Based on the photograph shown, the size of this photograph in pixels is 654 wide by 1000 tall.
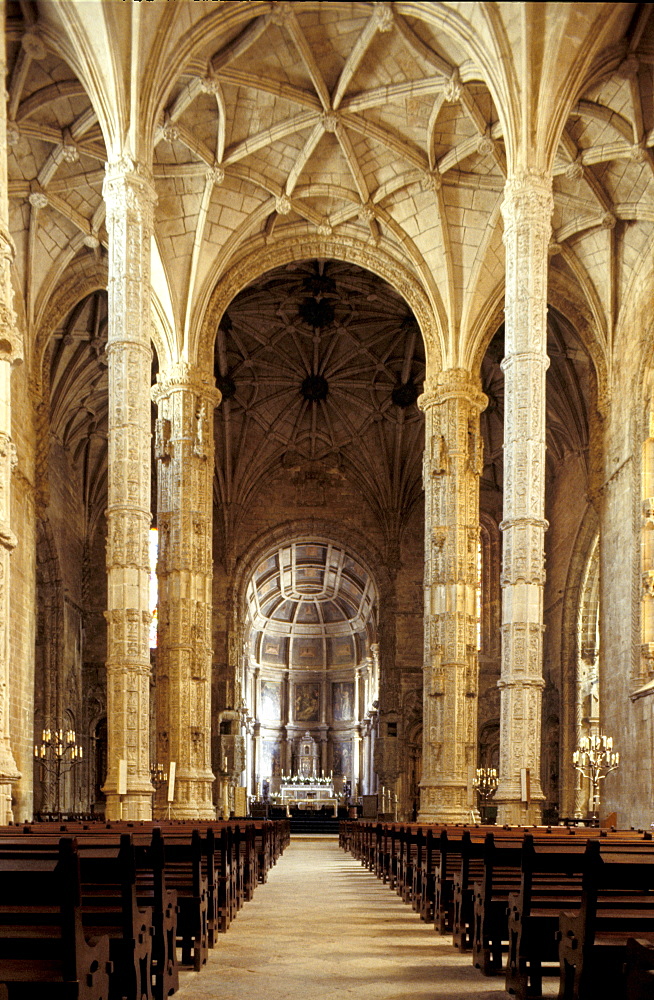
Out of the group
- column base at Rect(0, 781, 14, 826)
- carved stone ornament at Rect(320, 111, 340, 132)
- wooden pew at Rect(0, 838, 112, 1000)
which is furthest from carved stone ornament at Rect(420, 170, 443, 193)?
wooden pew at Rect(0, 838, 112, 1000)

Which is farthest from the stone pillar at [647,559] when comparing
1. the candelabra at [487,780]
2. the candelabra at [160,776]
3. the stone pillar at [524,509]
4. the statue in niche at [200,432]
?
the candelabra at [487,780]

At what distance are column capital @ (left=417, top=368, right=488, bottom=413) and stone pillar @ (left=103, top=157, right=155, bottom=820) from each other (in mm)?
12603

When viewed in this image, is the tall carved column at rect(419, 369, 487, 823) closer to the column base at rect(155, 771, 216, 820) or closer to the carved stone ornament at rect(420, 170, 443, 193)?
the carved stone ornament at rect(420, 170, 443, 193)

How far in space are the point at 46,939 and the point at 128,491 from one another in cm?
1485

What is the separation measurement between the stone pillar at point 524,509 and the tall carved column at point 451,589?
30.0 ft

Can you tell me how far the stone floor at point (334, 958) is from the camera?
7.79 m

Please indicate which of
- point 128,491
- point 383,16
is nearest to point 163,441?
point 128,491

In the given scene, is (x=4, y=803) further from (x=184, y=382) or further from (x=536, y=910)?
(x=184, y=382)

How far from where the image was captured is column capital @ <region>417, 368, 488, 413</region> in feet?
100

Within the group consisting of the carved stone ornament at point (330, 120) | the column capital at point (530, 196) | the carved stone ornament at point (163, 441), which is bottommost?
the carved stone ornament at point (163, 441)

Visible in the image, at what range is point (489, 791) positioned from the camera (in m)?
45.1

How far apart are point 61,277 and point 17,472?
5.45 m

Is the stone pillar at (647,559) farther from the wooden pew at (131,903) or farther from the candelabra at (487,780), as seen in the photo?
the wooden pew at (131,903)

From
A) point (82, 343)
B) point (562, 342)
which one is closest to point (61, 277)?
point (82, 343)
